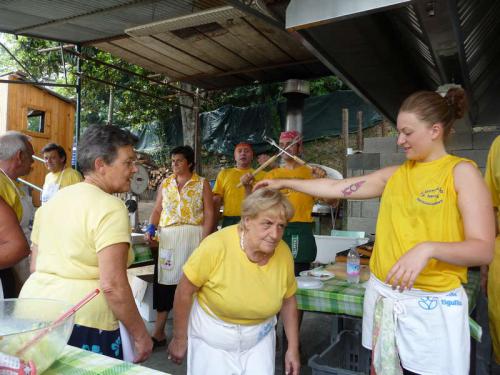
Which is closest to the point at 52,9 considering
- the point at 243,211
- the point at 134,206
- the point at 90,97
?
the point at 134,206

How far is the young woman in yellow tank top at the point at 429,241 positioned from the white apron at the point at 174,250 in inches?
93.5

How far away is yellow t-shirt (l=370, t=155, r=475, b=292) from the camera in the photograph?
1.64 metres

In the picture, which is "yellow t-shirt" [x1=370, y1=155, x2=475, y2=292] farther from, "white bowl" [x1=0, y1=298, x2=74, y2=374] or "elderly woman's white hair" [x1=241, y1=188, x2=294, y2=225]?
"white bowl" [x1=0, y1=298, x2=74, y2=374]

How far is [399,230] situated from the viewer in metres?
1.73

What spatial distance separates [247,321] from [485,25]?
248 cm

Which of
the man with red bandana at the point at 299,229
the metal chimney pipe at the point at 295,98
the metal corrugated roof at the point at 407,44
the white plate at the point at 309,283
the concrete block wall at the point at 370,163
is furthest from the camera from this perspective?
the metal chimney pipe at the point at 295,98

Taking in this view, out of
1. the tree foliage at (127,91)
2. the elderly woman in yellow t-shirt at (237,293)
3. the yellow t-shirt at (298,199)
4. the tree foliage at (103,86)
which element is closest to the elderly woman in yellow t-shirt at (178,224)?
the yellow t-shirt at (298,199)

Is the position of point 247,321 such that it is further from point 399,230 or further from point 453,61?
point 453,61

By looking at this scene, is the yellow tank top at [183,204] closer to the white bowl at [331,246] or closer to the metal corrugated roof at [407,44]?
the metal corrugated roof at [407,44]

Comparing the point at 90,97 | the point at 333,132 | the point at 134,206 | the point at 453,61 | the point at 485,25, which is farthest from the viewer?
the point at 90,97

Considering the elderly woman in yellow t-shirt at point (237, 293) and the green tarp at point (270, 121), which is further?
the green tarp at point (270, 121)

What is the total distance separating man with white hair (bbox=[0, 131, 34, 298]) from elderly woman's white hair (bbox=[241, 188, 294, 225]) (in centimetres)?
146

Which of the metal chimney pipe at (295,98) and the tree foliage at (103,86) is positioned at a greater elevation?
the tree foliage at (103,86)

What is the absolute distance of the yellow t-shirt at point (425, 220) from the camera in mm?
1641
